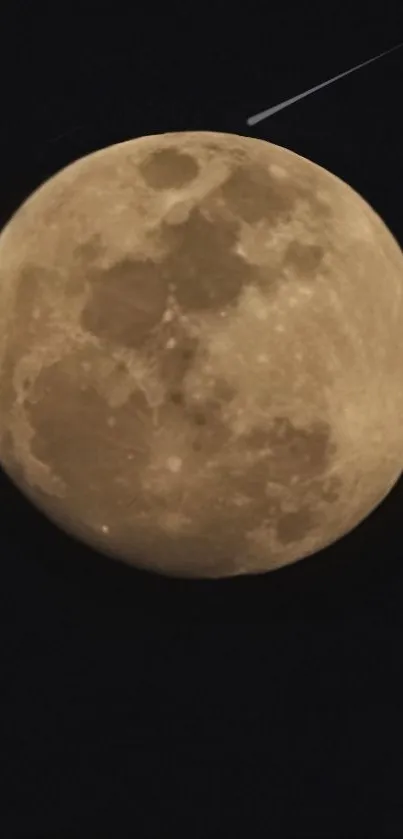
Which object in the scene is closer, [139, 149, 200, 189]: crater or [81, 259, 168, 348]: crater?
[81, 259, 168, 348]: crater

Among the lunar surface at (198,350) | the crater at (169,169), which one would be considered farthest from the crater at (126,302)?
the crater at (169,169)

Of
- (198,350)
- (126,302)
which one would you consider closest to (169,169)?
(126,302)

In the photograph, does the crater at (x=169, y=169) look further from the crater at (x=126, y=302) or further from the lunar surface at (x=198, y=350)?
the crater at (x=126, y=302)

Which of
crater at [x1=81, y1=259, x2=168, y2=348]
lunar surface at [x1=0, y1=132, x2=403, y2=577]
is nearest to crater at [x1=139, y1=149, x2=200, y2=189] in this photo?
lunar surface at [x1=0, y1=132, x2=403, y2=577]

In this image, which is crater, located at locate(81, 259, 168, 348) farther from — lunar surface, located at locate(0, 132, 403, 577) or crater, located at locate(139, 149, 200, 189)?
crater, located at locate(139, 149, 200, 189)

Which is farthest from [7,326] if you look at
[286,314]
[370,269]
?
[370,269]

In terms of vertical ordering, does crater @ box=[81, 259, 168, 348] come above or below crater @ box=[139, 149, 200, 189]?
below

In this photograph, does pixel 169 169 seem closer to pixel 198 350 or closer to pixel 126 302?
pixel 126 302

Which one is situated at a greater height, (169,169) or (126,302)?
(169,169)
